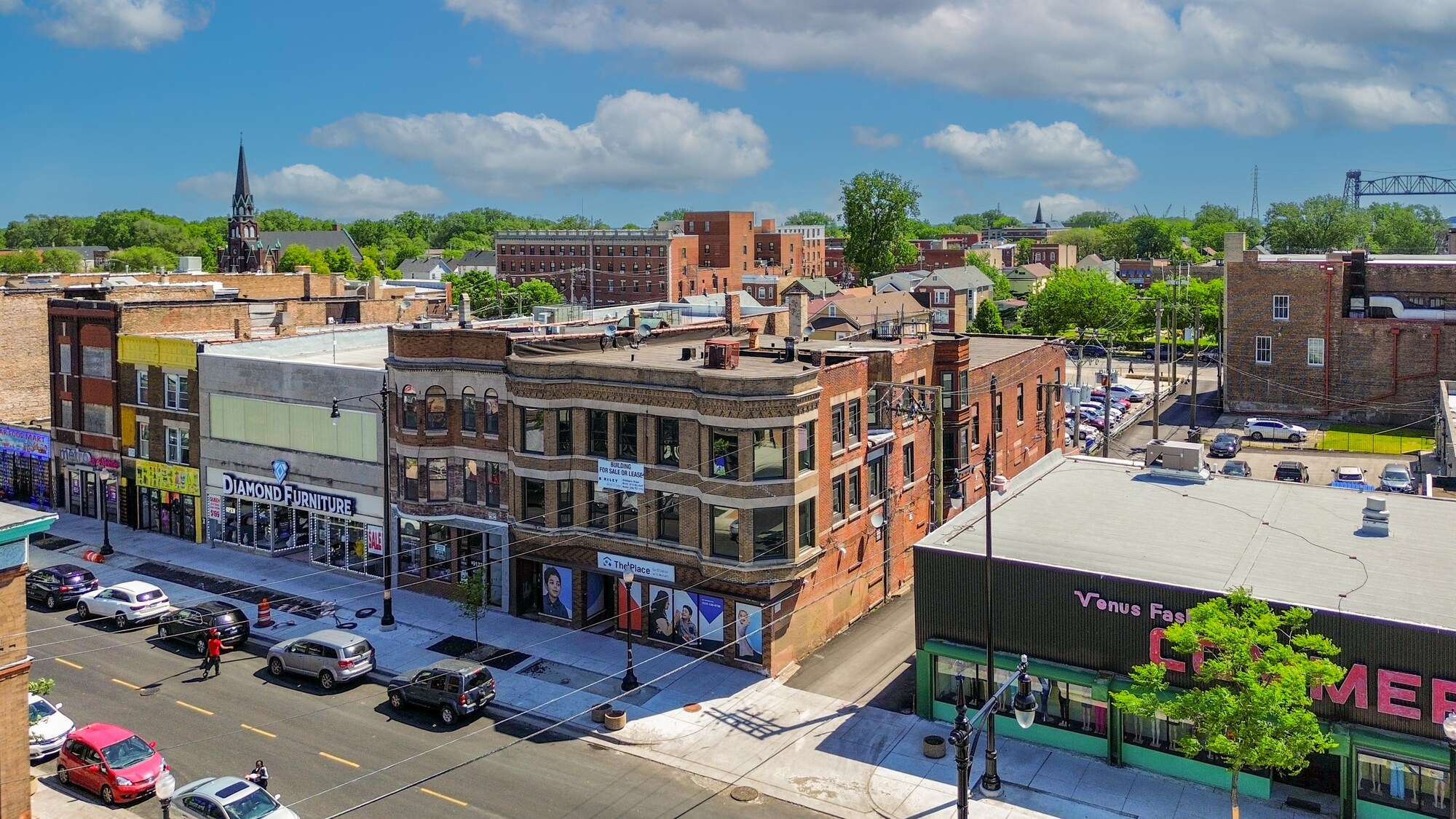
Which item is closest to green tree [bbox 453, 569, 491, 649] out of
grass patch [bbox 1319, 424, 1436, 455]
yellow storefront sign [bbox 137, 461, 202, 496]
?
yellow storefront sign [bbox 137, 461, 202, 496]

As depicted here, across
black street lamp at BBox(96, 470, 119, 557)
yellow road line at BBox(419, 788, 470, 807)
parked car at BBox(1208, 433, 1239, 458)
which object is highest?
parked car at BBox(1208, 433, 1239, 458)

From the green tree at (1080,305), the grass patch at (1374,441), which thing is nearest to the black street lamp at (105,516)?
the grass patch at (1374,441)

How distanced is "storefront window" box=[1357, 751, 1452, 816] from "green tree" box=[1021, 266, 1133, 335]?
96.1 meters

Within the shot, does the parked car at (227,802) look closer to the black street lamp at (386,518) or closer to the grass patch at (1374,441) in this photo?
the black street lamp at (386,518)

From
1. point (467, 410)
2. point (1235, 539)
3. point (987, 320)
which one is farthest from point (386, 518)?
point (987, 320)

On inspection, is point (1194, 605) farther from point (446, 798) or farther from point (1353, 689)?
point (446, 798)

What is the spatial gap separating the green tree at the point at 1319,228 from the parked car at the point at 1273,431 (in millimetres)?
120297

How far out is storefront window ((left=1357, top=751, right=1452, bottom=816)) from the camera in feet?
90.0

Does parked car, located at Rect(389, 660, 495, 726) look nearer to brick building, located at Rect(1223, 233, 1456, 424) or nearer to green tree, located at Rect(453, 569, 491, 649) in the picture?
green tree, located at Rect(453, 569, 491, 649)

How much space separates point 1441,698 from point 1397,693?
36.5 inches

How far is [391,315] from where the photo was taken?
79562 millimetres

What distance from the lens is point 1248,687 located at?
25.2 meters

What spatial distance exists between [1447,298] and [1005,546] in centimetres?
6393

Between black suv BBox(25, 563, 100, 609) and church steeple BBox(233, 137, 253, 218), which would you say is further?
church steeple BBox(233, 137, 253, 218)
